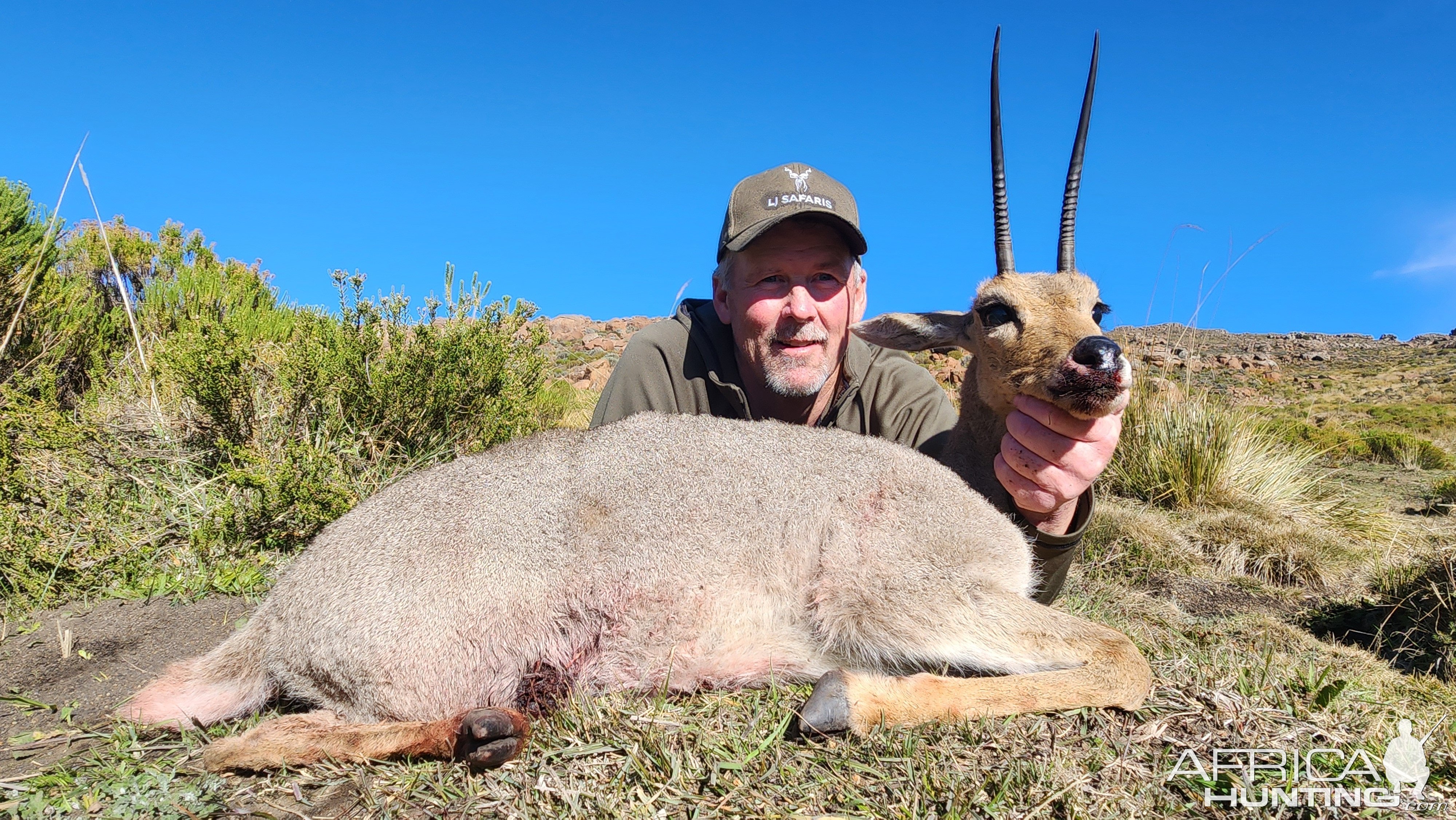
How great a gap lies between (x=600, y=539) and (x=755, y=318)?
2843 millimetres

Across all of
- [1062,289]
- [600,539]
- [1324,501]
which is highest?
[1062,289]

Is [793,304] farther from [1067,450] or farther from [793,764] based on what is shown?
[793,764]

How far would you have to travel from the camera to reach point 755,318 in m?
5.68

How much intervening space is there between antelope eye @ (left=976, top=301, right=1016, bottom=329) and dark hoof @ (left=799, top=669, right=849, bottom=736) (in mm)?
2407

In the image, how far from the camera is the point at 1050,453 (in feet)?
13.1

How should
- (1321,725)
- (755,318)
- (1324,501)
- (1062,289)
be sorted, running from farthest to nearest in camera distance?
(1324,501), (755,318), (1062,289), (1321,725)

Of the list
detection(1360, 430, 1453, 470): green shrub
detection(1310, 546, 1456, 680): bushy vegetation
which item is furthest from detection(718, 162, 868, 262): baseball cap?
detection(1360, 430, 1453, 470): green shrub

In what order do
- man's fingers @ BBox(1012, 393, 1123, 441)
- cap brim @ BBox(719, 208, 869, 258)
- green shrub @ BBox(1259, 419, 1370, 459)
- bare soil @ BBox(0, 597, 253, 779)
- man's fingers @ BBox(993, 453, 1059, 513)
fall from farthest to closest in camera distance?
green shrub @ BBox(1259, 419, 1370, 459) → cap brim @ BBox(719, 208, 869, 258) → man's fingers @ BBox(993, 453, 1059, 513) → man's fingers @ BBox(1012, 393, 1123, 441) → bare soil @ BBox(0, 597, 253, 779)

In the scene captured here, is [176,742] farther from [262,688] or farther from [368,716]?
[368,716]

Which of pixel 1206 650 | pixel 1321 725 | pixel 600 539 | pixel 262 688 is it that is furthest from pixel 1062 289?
pixel 262 688

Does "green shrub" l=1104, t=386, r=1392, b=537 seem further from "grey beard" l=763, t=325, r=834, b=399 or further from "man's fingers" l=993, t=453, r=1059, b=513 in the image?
"man's fingers" l=993, t=453, r=1059, b=513

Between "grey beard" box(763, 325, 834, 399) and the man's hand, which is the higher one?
"grey beard" box(763, 325, 834, 399)

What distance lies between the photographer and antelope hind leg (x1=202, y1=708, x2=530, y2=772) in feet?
9.23

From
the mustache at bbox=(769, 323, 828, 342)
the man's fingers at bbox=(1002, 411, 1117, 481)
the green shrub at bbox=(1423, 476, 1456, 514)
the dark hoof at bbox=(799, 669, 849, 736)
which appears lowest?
the dark hoof at bbox=(799, 669, 849, 736)
